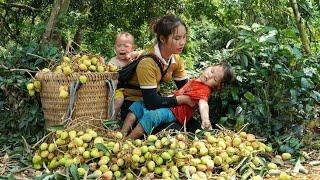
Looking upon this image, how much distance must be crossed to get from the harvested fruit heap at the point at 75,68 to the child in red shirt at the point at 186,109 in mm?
384

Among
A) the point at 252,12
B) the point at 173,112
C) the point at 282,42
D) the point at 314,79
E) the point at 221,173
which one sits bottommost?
the point at 221,173

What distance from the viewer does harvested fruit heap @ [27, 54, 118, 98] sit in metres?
3.12

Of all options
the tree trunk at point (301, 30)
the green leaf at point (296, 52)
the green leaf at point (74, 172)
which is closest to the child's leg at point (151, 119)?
the green leaf at point (74, 172)

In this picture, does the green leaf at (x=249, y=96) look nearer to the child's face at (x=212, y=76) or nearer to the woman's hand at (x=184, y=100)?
the child's face at (x=212, y=76)

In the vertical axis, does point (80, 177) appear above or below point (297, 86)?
below

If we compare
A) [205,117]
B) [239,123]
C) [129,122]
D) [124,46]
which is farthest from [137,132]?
[124,46]

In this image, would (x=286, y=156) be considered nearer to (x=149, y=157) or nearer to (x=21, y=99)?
(x=149, y=157)

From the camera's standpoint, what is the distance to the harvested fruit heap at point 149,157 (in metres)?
2.71

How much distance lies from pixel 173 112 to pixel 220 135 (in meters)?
0.50

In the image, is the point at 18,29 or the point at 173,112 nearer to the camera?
the point at 173,112

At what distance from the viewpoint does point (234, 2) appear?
20.5 feet

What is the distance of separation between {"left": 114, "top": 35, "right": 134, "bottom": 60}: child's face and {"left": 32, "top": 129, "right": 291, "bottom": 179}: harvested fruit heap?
125 cm

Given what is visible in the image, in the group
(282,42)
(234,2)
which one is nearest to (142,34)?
(234,2)

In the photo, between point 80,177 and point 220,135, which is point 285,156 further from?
point 80,177
